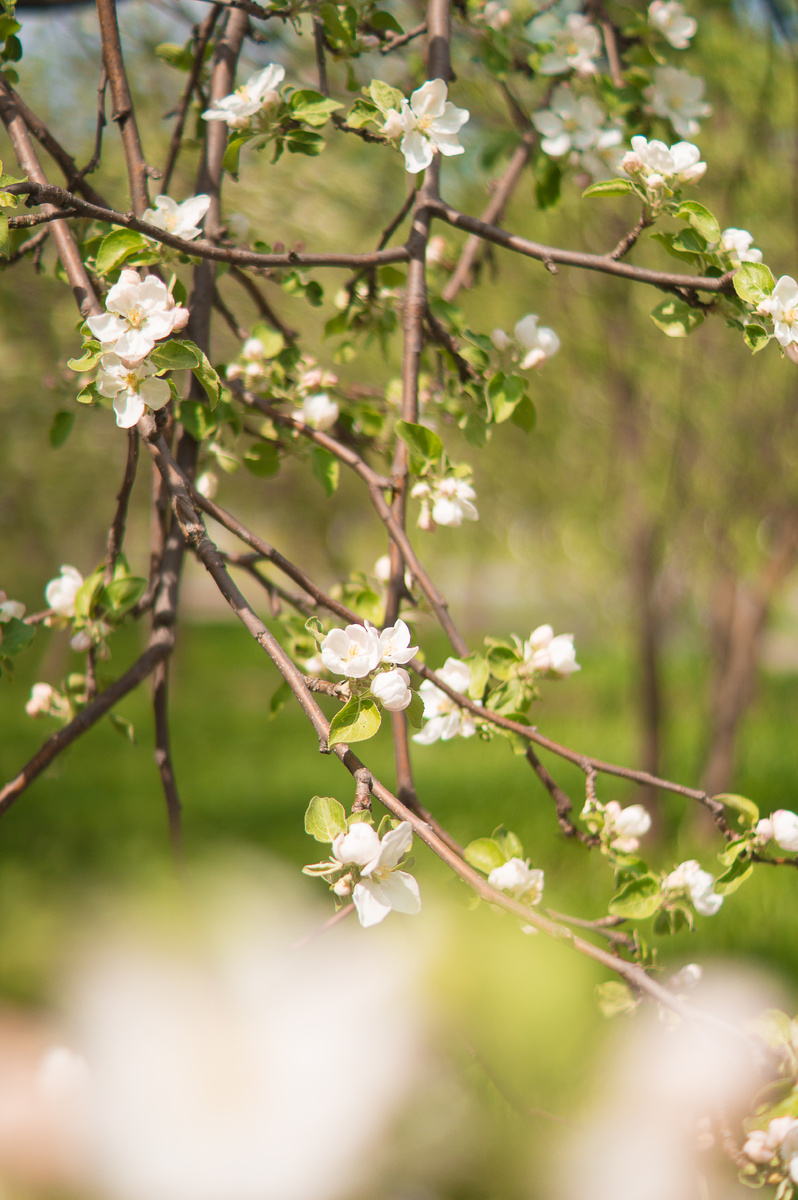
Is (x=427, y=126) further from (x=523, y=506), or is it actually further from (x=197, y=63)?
(x=523, y=506)

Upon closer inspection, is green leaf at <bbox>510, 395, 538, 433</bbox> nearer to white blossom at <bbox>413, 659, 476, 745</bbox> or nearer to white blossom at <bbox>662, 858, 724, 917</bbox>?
white blossom at <bbox>413, 659, 476, 745</bbox>

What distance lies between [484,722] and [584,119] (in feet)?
3.37

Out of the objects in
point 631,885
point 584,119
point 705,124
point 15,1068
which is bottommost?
point 631,885

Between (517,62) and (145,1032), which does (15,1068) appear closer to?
(145,1032)

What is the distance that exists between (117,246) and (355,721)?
1.81 ft

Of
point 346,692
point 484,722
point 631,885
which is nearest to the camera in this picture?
point 346,692

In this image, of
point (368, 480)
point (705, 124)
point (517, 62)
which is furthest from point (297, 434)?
point (705, 124)

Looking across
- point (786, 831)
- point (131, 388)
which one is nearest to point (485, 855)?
point (786, 831)

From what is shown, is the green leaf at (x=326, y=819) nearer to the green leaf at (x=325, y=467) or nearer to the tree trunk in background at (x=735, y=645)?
the green leaf at (x=325, y=467)

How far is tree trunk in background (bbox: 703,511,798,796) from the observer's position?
14.9ft

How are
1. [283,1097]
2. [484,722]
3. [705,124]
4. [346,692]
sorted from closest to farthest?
[283,1097] < [346,692] < [484,722] < [705,124]

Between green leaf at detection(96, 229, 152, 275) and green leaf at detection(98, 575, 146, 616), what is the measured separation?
1.31 ft

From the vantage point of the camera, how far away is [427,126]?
1.05 m

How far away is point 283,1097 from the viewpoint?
276 millimetres
